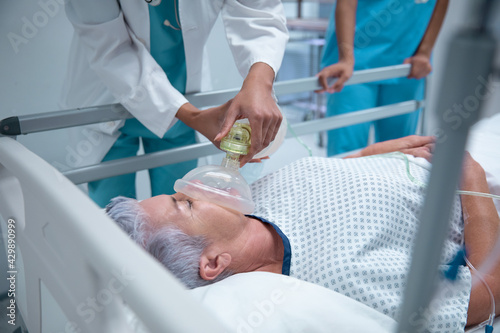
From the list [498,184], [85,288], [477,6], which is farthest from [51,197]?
[498,184]

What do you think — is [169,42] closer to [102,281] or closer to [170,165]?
[170,165]

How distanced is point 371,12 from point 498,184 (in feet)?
3.51

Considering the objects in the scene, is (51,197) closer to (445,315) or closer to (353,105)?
(445,315)

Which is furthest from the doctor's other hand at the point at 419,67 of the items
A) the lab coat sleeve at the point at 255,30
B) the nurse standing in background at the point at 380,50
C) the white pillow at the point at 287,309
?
the white pillow at the point at 287,309

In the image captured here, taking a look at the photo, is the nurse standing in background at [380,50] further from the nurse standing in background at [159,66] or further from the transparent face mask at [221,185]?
the transparent face mask at [221,185]

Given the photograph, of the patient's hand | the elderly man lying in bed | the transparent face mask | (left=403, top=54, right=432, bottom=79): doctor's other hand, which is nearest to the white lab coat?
the transparent face mask

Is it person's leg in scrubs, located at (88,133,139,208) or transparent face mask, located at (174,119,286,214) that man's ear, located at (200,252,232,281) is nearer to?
transparent face mask, located at (174,119,286,214)

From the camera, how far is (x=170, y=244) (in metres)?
1.06

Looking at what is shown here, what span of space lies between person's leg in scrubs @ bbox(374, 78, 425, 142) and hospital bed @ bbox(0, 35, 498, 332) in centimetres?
138

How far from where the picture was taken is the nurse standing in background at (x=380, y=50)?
2002 mm

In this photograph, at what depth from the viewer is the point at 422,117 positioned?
2.30 m

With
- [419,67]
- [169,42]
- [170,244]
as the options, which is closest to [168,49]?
[169,42]

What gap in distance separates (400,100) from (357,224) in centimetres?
130

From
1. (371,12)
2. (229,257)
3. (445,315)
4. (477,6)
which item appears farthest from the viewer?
(371,12)
